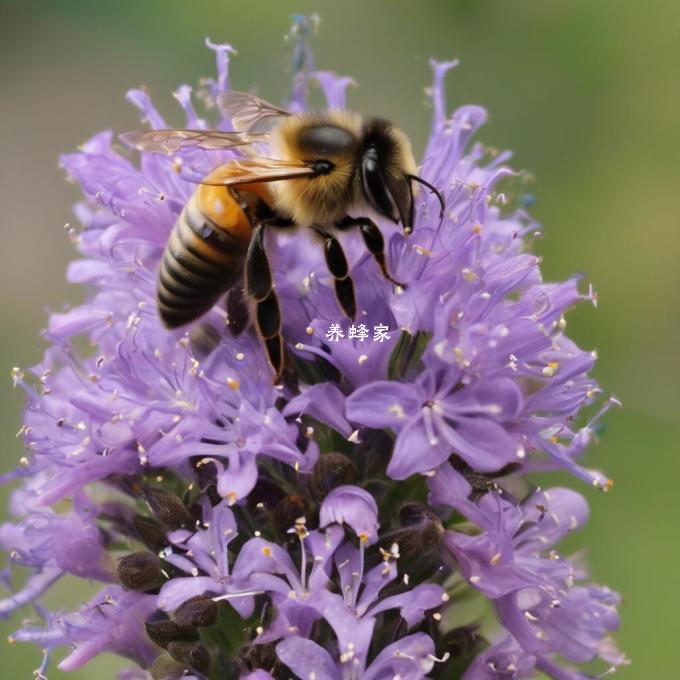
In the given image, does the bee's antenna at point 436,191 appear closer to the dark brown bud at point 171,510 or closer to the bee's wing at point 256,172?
the bee's wing at point 256,172

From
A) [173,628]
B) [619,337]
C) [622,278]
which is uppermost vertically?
[622,278]

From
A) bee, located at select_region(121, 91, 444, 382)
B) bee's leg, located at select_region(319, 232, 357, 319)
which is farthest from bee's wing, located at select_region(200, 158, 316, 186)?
bee's leg, located at select_region(319, 232, 357, 319)

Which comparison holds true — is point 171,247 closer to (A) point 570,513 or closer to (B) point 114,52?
(A) point 570,513

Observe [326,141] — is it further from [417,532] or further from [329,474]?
[417,532]

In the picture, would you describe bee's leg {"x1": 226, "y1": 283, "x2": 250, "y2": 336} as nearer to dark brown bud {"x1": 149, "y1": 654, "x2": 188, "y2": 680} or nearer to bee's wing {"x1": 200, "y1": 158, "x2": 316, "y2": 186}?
bee's wing {"x1": 200, "y1": 158, "x2": 316, "y2": 186}

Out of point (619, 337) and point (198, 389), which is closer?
point (198, 389)

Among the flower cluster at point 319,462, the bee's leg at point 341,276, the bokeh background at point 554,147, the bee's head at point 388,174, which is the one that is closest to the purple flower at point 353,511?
the flower cluster at point 319,462

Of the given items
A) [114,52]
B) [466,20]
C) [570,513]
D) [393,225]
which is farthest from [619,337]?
[114,52]
